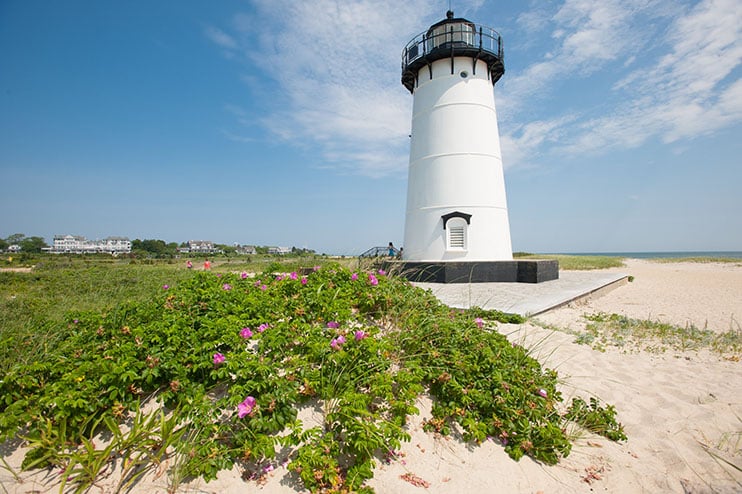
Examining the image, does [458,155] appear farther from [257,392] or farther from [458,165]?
[257,392]

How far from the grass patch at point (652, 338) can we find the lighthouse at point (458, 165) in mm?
5868

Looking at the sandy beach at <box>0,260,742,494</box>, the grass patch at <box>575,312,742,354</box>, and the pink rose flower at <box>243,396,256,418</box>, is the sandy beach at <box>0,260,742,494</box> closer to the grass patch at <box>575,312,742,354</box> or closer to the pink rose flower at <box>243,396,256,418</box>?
the pink rose flower at <box>243,396,256,418</box>

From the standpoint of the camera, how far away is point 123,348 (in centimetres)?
276

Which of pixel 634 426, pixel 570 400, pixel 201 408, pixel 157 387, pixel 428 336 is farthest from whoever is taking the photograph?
pixel 428 336

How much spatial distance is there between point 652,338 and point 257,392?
7.10m

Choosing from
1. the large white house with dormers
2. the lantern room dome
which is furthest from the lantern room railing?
the large white house with dormers

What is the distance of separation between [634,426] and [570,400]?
0.56 meters

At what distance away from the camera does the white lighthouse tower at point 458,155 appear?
13219 millimetres

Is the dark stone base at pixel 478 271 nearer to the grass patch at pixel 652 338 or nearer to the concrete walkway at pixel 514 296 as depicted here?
the concrete walkway at pixel 514 296

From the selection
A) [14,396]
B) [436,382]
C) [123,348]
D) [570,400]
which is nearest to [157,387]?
[123,348]

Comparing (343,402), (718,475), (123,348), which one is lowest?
(718,475)

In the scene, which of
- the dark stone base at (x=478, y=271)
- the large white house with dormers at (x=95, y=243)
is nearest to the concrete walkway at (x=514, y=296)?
the dark stone base at (x=478, y=271)

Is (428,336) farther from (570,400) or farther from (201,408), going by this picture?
(201,408)

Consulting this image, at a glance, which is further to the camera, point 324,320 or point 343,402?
point 324,320
